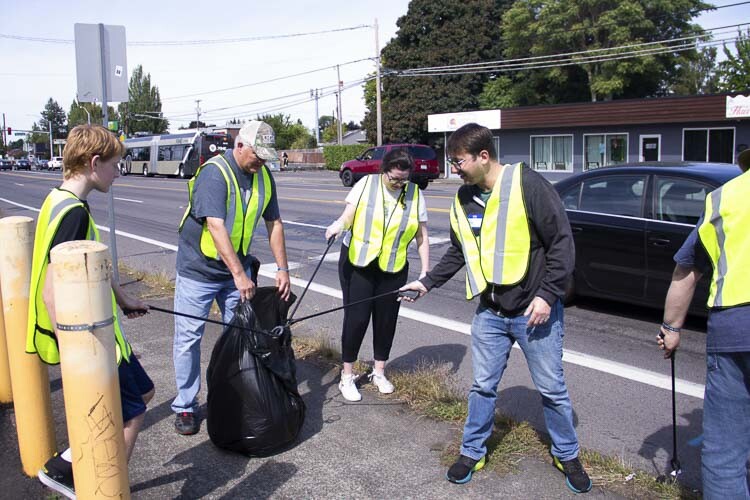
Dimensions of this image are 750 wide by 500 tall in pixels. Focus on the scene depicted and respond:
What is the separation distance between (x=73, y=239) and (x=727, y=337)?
2564 mm

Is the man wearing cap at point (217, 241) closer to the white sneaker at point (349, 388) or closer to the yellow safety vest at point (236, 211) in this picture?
the yellow safety vest at point (236, 211)

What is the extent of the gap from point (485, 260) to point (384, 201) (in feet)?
4.47

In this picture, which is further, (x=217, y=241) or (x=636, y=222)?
(x=636, y=222)

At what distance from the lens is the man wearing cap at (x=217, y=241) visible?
161 inches

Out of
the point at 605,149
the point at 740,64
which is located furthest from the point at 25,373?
the point at 740,64

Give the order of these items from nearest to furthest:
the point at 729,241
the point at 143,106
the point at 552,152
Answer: the point at 729,241
the point at 552,152
the point at 143,106

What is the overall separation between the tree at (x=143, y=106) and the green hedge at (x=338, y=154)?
52956 millimetres

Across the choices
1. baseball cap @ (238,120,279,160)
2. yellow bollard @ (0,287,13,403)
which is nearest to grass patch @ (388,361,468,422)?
baseball cap @ (238,120,279,160)

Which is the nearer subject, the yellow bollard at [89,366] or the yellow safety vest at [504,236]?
the yellow bollard at [89,366]

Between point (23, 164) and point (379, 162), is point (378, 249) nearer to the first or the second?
point (379, 162)

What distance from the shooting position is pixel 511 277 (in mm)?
3510

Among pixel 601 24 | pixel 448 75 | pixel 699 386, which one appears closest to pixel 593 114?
pixel 601 24

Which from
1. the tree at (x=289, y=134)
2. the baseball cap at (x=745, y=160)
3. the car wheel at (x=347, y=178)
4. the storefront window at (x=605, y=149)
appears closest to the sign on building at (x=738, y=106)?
the storefront window at (x=605, y=149)

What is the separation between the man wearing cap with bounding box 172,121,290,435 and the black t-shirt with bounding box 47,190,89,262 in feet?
3.82
